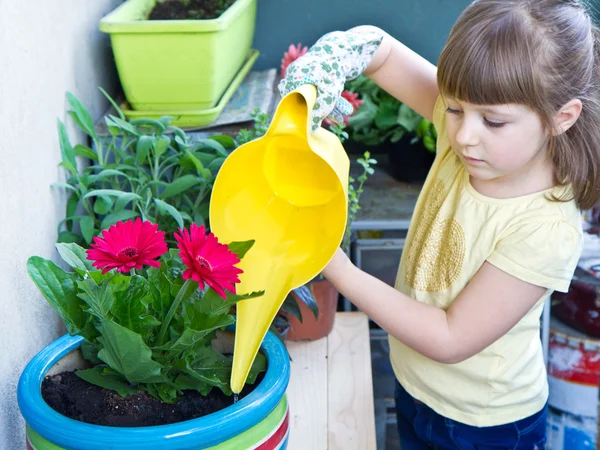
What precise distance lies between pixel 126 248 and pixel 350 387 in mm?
697

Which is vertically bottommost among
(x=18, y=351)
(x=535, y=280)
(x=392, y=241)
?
(x=392, y=241)

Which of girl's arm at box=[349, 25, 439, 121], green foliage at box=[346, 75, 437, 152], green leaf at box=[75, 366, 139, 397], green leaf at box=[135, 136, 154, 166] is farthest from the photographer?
green foliage at box=[346, 75, 437, 152]

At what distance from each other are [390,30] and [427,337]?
1.06 metres

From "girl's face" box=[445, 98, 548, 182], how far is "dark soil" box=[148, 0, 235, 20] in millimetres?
720

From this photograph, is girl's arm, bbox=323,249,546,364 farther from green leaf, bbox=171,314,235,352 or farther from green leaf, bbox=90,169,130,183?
green leaf, bbox=90,169,130,183

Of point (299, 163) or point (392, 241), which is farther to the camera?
point (392, 241)

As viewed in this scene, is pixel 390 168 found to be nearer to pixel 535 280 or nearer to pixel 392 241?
pixel 392 241

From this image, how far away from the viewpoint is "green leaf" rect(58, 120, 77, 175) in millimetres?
1130

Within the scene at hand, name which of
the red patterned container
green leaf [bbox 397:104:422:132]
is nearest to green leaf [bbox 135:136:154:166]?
green leaf [bbox 397:104:422:132]

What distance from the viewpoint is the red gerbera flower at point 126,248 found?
0.68 m

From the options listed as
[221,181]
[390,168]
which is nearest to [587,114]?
[221,181]

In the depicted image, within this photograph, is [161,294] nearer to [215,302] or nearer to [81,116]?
[215,302]

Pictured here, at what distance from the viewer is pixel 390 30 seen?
1.81 m

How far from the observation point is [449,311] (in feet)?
3.22
